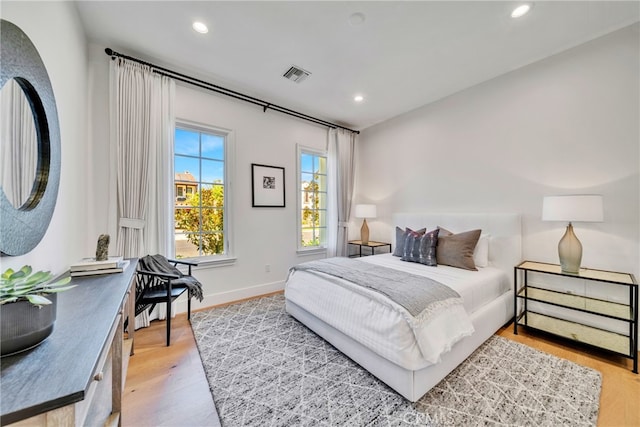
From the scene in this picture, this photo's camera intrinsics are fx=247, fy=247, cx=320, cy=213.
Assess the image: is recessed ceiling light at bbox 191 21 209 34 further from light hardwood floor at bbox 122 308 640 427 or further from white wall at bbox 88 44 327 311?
light hardwood floor at bbox 122 308 640 427

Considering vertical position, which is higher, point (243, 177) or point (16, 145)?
point (243, 177)

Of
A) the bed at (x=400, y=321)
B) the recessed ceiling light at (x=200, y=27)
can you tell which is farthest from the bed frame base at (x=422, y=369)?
the recessed ceiling light at (x=200, y=27)

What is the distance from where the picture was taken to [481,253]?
2.73 m

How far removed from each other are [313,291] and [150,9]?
2736 mm

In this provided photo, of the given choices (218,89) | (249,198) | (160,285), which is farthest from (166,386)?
(218,89)

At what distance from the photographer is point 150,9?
2.00m

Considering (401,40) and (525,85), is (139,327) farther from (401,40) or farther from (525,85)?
(525,85)

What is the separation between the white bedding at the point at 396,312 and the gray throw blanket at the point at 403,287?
0.06 m

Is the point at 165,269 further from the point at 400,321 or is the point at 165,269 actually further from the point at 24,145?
the point at 400,321

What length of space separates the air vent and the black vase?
284 cm

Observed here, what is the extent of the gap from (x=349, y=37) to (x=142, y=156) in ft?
7.73

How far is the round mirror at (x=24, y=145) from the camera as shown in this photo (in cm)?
104

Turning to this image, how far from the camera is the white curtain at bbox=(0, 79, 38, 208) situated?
1052 mm

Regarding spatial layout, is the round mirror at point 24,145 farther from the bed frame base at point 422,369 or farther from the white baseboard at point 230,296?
the bed frame base at point 422,369
